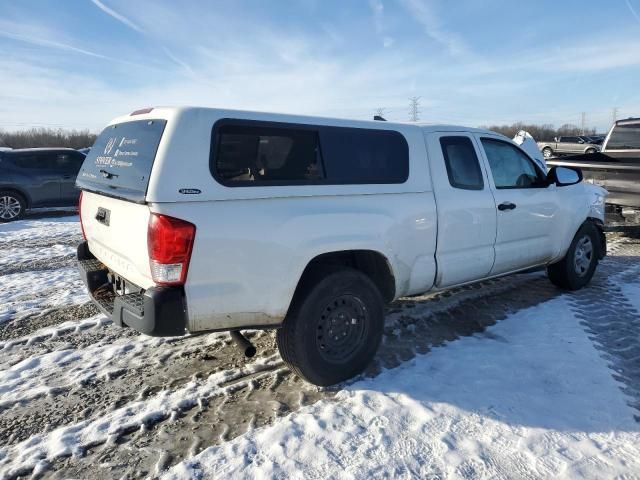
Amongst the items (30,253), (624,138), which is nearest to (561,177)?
(624,138)

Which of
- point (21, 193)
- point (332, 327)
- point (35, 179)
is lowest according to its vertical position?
point (332, 327)

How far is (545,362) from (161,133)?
332cm

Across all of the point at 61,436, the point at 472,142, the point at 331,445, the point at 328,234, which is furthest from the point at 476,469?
the point at 472,142

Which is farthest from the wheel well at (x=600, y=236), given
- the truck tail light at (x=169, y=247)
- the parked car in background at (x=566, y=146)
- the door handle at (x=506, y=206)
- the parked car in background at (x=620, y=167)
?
the parked car in background at (x=566, y=146)

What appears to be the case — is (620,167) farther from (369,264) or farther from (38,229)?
(38,229)

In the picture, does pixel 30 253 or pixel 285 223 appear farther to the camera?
pixel 30 253

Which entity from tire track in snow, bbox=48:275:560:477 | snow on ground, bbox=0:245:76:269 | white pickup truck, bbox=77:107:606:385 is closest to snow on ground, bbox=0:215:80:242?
snow on ground, bbox=0:245:76:269

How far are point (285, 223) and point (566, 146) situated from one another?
33142 millimetres

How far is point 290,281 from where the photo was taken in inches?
120

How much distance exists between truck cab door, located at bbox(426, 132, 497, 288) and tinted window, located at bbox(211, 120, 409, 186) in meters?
0.43

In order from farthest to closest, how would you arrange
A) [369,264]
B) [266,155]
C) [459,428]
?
1. [369,264]
2. [266,155]
3. [459,428]

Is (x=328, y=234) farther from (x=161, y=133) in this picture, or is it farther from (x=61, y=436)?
(x=61, y=436)

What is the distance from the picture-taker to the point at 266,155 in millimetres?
3033

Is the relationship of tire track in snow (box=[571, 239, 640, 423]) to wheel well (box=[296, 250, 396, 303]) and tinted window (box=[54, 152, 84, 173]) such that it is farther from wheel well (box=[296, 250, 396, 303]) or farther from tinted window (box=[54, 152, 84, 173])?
tinted window (box=[54, 152, 84, 173])
